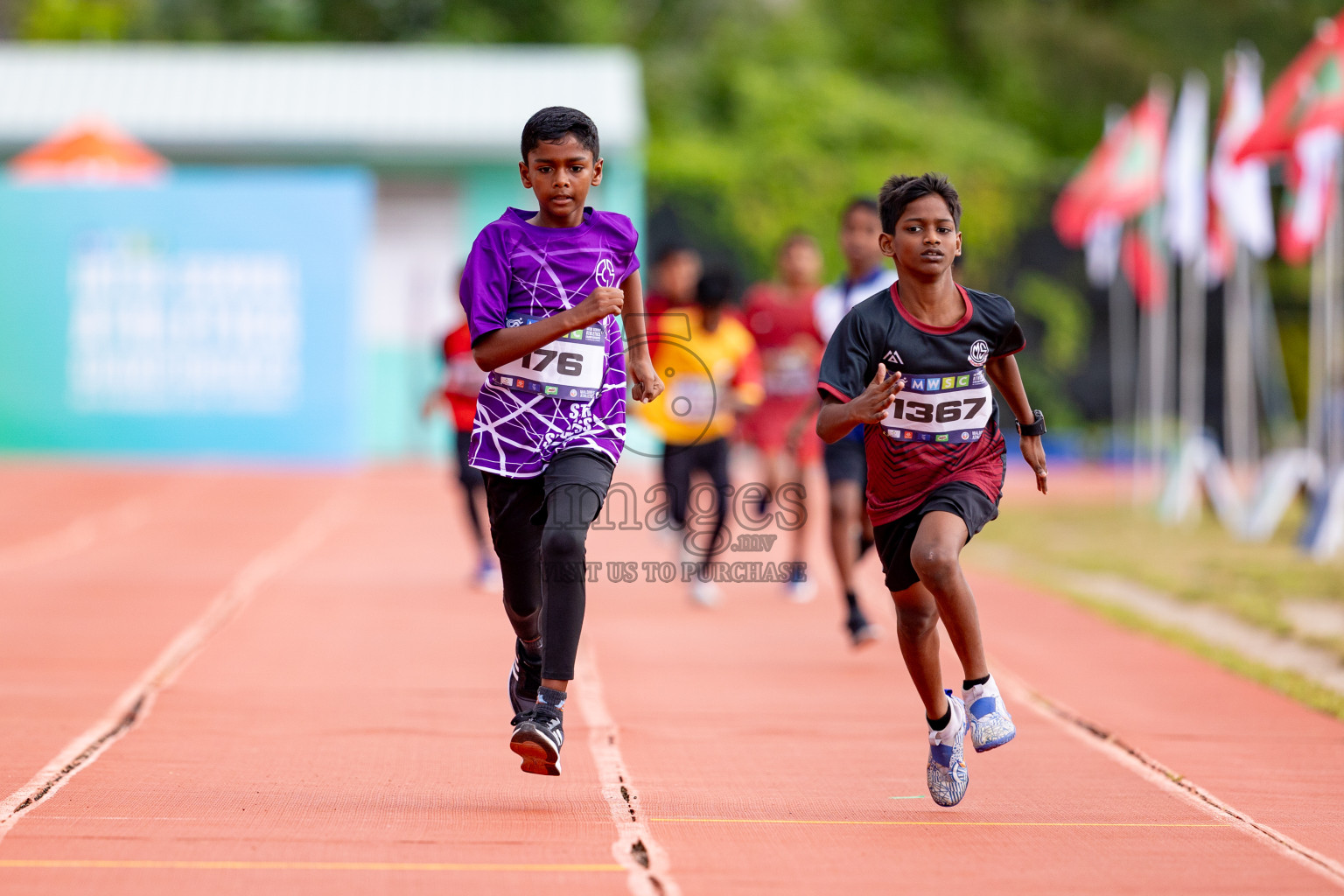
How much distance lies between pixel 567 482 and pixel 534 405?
28 cm

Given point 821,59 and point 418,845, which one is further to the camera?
point 821,59

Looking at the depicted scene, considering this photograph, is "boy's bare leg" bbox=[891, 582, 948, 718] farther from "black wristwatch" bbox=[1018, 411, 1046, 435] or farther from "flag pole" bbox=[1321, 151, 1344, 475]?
"flag pole" bbox=[1321, 151, 1344, 475]

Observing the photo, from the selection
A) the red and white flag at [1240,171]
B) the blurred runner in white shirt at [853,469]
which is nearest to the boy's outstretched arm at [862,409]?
the blurred runner in white shirt at [853,469]

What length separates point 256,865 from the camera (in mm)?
4434

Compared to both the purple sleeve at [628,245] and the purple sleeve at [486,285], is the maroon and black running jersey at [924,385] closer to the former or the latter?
the purple sleeve at [628,245]

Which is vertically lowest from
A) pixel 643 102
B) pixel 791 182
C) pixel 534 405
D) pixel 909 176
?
pixel 534 405

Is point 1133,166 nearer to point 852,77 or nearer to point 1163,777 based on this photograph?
point 1163,777

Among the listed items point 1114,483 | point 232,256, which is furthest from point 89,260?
point 1114,483

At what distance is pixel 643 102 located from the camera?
1550 inches

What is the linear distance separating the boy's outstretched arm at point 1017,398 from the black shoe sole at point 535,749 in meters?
1.70

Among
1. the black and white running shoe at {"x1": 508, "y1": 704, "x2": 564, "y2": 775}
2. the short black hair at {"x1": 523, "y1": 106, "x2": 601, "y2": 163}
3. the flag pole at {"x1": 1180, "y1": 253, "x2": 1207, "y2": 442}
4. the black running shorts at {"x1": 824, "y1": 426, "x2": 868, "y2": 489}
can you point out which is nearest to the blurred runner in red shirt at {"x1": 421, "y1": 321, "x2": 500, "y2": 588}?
the black running shorts at {"x1": 824, "y1": 426, "x2": 868, "y2": 489}

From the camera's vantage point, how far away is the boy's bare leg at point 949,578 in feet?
16.7

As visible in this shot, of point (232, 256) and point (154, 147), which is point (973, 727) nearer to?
point (232, 256)

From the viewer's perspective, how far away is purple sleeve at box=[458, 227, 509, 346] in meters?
5.27
